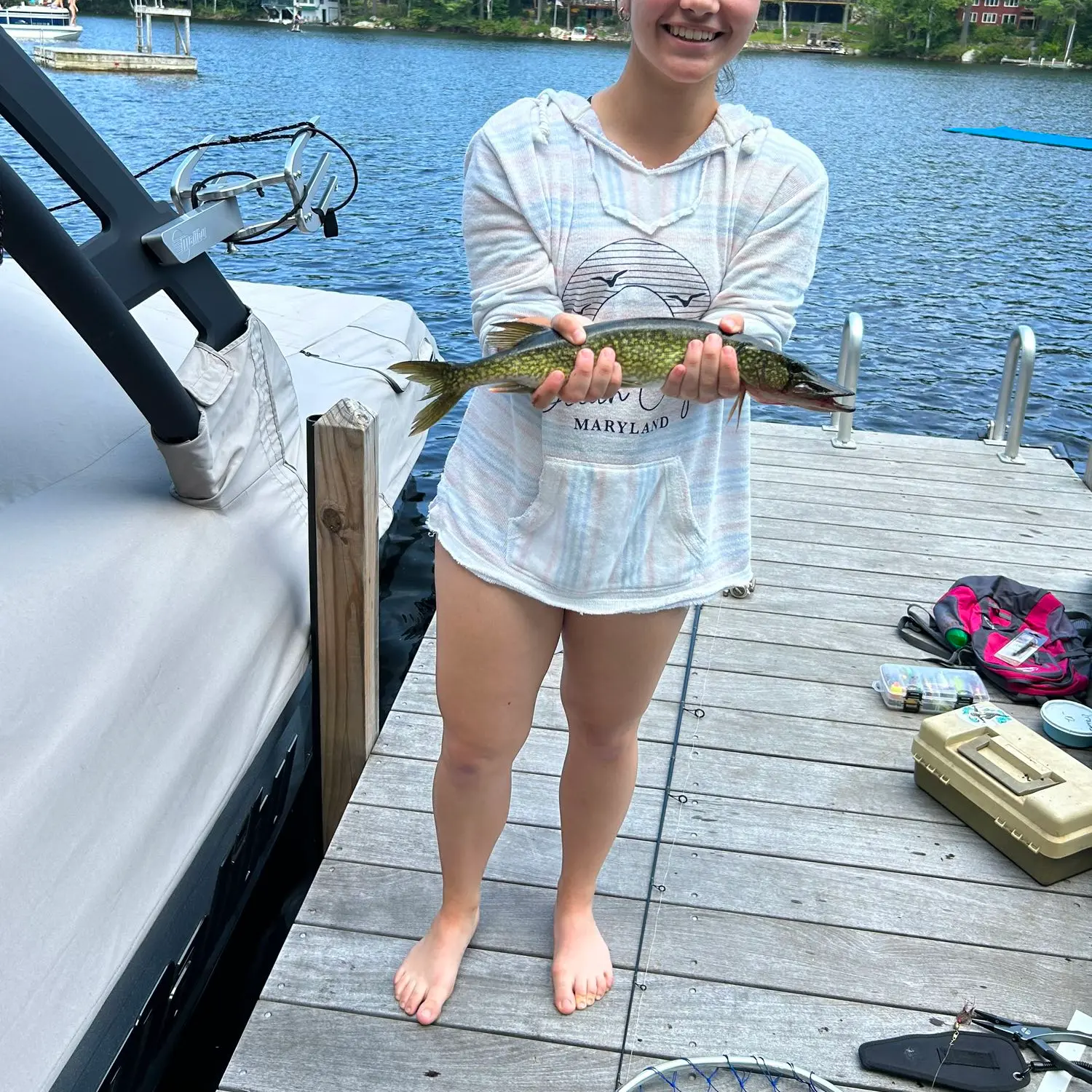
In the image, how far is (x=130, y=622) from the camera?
9.72 ft

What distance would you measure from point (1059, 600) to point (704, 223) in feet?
11.0

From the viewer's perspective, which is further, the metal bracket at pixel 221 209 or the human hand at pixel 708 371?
the metal bracket at pixel 221 209

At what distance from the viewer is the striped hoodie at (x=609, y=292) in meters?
1.99

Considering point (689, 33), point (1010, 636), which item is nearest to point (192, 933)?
point (689, 33)

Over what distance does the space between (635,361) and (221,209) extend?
2.43 m

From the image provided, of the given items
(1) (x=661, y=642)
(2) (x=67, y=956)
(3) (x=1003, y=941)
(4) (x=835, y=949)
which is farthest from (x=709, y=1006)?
(2) (x=67, y=956)

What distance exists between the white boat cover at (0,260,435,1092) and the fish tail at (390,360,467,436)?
1212mm

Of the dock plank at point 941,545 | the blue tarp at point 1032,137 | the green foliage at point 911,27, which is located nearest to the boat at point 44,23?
the blue tarp at point 1032,137

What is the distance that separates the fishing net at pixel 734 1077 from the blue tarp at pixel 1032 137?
34.7 m

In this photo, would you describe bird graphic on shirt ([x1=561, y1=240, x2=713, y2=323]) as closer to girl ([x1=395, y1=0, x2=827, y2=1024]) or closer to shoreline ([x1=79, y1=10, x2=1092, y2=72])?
girl ([x1=395, y1=0, x2=827, y2=1024])

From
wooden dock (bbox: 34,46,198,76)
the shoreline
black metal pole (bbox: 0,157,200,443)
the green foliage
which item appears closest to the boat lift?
black metal pole (bbox: 0,157,200,443)

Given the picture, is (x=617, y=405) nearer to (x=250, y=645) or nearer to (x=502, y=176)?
(x=502, y=176)

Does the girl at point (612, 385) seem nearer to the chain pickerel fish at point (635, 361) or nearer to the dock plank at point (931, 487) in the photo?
the chain pickerel fish at point (635, 361)

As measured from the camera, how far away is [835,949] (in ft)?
9.60
